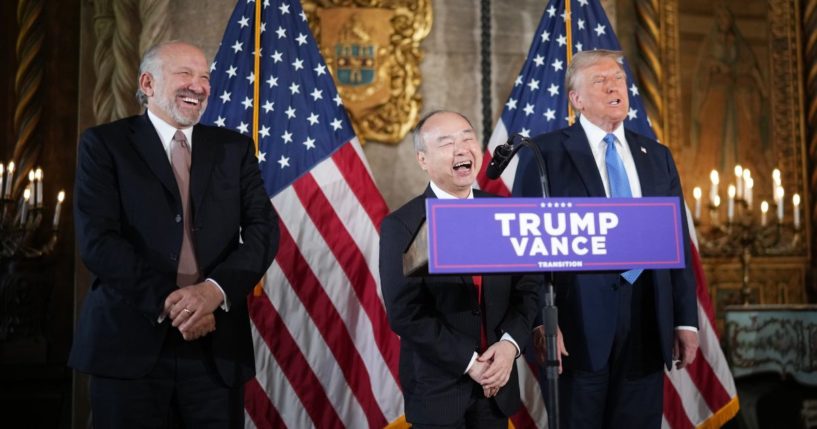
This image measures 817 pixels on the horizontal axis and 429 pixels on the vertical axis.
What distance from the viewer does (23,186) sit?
20.2 feet

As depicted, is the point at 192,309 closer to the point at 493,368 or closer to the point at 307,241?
the point at 493,368

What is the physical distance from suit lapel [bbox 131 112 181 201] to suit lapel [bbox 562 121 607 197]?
135 cm

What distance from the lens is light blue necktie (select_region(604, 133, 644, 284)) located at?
2.85 meters

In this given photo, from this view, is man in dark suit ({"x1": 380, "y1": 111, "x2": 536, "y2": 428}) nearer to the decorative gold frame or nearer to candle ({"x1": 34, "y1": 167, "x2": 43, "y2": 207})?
the decorative gold frame

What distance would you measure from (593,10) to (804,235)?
3.35 meters

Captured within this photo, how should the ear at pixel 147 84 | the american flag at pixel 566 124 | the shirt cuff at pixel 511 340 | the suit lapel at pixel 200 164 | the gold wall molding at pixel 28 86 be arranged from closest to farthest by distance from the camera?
1. the shirt cuff at pixel 511 340
2. the suit lapel at pixel 200 164
3. the ear at pixel 147 84
4. the american flag at pixel 566 124
5. the gold wall molding at pixel 28 86

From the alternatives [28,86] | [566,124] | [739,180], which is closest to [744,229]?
[739,180]

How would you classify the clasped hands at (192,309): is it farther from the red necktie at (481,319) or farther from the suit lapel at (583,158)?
the suit lapel at (583,158)

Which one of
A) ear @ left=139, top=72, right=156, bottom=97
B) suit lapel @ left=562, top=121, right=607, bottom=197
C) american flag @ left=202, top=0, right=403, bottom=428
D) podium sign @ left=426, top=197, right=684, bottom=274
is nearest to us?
podium sign @ left=426, top=197, right=684, bottom=274

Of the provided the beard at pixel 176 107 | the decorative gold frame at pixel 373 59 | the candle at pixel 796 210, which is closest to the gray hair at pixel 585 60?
the beard at pixel 176 107

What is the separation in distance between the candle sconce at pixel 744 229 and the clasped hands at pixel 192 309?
4213mm

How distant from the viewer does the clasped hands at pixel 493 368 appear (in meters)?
2.35

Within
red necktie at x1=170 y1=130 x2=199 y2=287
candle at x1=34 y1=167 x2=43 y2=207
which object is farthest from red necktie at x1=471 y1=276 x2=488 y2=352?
candle at x1=34 y1=167 x2=43 y2=207

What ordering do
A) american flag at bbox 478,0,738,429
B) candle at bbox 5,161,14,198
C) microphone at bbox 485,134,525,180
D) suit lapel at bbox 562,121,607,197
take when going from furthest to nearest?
1. candle at bbox 5,161,14,198
2. american flag at bbox 478,0,738,429
3. suit lapel at bbox 562,121,607,197
4. microphone at bbox 485,134,525,180
